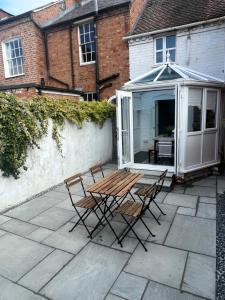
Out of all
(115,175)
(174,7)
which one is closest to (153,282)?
(115,175)

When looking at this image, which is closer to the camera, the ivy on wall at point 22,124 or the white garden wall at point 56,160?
the ivy on wall at point 22,124

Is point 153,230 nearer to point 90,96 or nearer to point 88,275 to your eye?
point 88,275

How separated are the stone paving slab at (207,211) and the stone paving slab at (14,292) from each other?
10.5 feet

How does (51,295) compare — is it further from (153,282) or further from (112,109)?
(112,109)

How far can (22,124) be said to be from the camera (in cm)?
469

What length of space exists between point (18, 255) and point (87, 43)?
9.90m

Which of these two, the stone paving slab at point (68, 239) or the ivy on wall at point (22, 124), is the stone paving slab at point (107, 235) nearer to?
the stone paving slab at point (68, 239)

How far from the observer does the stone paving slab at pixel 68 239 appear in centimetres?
340

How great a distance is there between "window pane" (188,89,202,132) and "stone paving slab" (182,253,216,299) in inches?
152

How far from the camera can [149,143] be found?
1009cm

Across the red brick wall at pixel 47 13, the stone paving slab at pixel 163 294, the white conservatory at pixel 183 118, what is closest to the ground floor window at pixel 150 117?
the white conservatory at pixel 183 118

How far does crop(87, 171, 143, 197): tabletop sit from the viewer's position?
351cm

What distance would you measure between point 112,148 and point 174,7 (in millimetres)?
6595

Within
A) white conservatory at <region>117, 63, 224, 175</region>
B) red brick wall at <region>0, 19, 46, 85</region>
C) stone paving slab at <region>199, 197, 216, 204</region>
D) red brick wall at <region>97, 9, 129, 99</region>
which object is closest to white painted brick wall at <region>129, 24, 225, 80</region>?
red brick wall at <region>97, 9, 129, 99</region>
